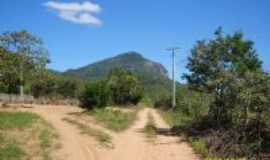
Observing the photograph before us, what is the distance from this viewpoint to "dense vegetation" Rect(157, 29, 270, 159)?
47.5 feet

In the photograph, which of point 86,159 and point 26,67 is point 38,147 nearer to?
point 86,159

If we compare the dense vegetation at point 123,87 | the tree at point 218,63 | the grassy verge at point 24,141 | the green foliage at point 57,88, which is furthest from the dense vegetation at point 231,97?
the green foliage at point 57,88

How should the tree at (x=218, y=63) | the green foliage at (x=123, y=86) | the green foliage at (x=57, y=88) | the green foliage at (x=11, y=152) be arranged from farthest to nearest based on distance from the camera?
the green foliage at (x=57, y=88) < the green foliage at (x=123, y=86) < the tree at (x=218, y=63) < the green foliage at (x=11, y=152)

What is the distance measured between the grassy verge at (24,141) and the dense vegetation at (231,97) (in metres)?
6.09

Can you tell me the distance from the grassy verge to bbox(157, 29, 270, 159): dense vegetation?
609 centimetres

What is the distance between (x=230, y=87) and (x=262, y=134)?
15.3ft

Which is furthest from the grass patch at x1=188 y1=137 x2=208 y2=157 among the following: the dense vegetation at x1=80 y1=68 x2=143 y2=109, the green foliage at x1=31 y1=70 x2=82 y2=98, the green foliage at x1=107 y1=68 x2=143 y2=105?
the green foliage at x1=31 y1=70 x2=82 y2=98

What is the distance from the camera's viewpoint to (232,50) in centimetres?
2192

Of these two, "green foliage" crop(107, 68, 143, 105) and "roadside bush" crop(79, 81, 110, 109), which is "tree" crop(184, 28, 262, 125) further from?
"green foliage" crop(107, 68, 143, 105)

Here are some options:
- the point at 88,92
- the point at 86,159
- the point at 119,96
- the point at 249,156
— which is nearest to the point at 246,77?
the point at 249,156

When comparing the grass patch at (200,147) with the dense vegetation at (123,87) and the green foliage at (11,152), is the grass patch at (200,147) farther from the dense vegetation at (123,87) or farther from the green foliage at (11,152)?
the dense vegetation at (123,87)

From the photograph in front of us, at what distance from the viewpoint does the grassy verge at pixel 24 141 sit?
1275cm

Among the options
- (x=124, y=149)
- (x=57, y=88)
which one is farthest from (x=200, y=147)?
(x=57, y=88)

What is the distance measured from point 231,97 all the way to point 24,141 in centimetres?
1027
